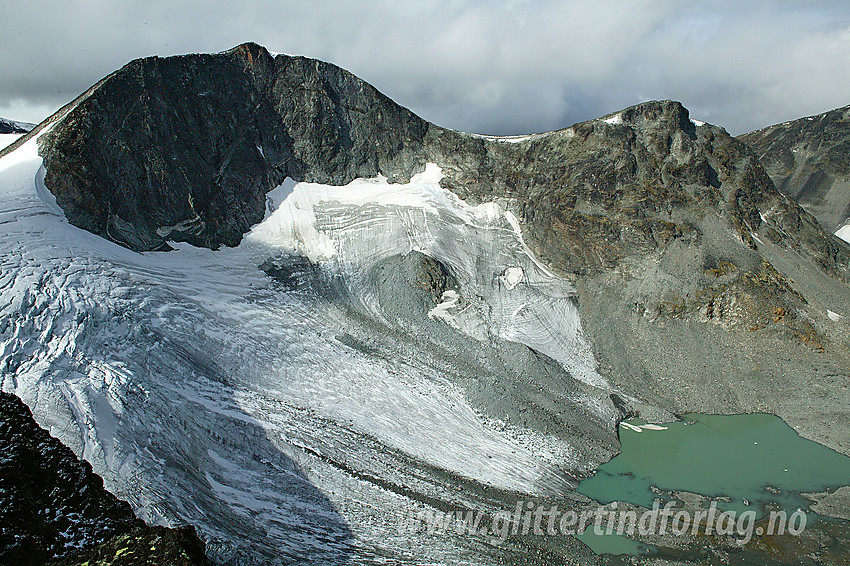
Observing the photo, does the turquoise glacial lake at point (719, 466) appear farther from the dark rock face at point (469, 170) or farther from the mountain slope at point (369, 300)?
the dark rock face at point (469, 170)

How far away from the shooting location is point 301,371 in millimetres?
18203

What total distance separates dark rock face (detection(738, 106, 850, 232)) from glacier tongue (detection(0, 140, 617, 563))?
138ft

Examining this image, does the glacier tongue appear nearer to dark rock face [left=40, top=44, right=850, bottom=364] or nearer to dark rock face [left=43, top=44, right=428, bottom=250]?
dark rock face [left=43, top=44, right=428, bottom=250]

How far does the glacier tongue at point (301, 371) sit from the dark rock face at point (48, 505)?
482cm

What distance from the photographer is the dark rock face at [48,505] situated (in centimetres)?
509

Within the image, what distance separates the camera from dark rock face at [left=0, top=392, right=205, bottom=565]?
5086mm

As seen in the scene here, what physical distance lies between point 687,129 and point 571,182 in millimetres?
7983

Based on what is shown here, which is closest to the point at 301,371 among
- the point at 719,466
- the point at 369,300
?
the point at 369,300

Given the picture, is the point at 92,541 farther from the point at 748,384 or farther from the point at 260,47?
the point at 260,47

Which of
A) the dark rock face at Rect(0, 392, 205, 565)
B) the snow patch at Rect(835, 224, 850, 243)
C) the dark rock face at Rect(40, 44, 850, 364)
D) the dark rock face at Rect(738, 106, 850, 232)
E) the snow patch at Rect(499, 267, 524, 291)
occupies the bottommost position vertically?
the dark rock face at Rect(0, 392, 205, 565)

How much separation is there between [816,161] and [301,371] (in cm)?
6114

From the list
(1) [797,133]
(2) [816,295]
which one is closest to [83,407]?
(2) [816,295]

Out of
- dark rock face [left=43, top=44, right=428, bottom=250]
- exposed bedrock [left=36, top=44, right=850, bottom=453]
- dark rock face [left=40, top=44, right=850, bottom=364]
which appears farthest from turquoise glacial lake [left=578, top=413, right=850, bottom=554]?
dark rock face [left=43, top=44, right=428, bottom=250]

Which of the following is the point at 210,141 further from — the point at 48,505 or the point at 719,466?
the point at 719,466
